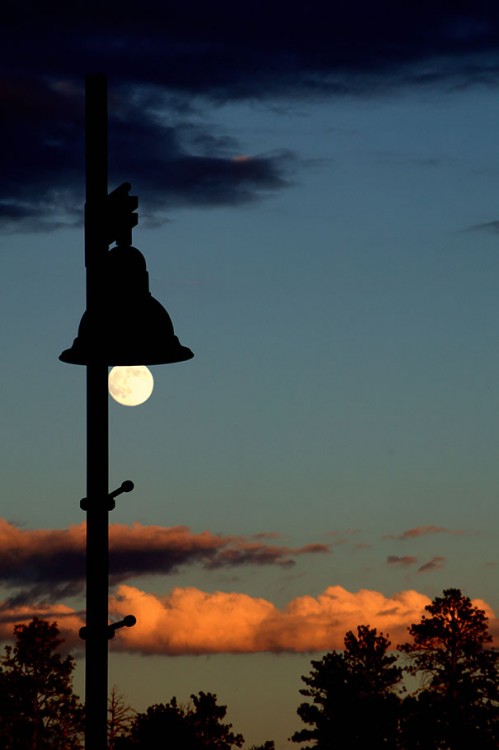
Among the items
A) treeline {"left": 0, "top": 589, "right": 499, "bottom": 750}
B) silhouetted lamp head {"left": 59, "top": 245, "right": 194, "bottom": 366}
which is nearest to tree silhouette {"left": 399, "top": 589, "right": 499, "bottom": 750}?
treeline {"left": 0, "top": 589, "right": 499, "bottom": 750}

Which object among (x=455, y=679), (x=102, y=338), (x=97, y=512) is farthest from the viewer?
(x=455, y=679)

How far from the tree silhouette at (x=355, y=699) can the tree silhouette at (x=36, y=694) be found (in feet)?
46.0

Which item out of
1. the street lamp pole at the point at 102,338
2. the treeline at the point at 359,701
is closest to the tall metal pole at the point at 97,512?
the street lamp pole at the point at 102,338

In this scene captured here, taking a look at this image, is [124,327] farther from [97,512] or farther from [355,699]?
[355,699]

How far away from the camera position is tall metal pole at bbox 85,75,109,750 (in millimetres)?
10719

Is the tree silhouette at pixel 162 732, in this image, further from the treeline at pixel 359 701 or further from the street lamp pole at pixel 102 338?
the street lamp pole at pixel 102 338

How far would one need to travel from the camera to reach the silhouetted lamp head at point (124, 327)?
11.1 meters

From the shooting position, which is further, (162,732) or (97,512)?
(162,732)

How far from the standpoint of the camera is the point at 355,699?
87.4m

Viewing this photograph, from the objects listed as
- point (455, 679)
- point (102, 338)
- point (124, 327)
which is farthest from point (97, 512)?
point (455, 679)

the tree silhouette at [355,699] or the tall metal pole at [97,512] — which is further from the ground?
the tree silhouette at [355,699]

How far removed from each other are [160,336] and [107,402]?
0.66 meters

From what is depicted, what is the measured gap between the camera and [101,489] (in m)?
10.9

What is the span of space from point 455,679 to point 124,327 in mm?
72124
